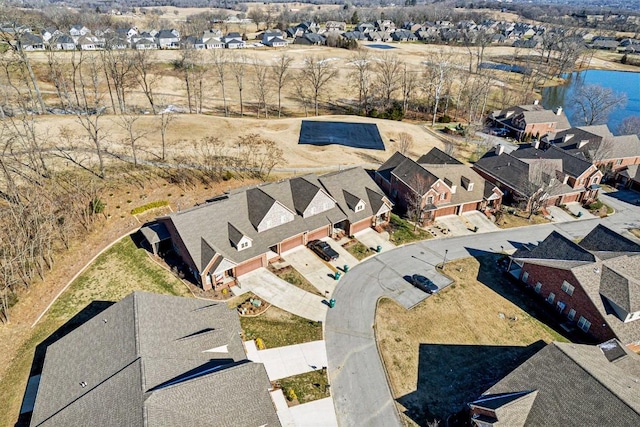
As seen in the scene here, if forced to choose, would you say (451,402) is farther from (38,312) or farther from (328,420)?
(38,312)

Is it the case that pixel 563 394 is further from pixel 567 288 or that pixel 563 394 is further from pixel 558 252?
pixel 558 252

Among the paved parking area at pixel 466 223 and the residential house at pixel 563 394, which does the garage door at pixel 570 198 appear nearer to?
the paved parking area at pixel 466 223

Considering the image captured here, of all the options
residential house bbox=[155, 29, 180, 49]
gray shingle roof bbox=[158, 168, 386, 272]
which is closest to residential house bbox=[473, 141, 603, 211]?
gray shingle roof bbox=[158, 168, 386, 272]

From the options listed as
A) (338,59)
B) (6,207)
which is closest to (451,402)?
(6,207)

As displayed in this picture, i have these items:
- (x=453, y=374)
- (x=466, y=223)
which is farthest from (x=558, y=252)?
(x=453, y=374)

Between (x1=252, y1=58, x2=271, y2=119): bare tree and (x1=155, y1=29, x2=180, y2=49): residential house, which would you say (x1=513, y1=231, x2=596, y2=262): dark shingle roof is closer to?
(x1=252, y1=58, x2=271, y2=119): bare tree
